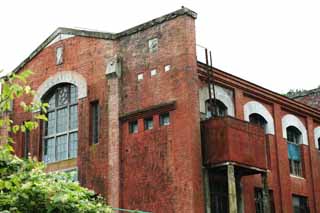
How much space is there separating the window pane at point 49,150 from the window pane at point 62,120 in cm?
68

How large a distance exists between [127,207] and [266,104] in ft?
29.1

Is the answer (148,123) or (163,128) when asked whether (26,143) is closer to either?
(148,123)

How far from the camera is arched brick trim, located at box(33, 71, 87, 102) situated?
87.4 ft

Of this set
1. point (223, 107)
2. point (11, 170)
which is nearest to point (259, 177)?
point (223, 107)

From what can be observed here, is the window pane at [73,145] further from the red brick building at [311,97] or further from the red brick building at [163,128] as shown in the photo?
the red brick building at [311,97]

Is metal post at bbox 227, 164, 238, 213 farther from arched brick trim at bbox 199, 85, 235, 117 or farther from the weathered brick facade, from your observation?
the weathered brick facade

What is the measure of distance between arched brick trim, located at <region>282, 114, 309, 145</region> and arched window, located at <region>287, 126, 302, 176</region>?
192mm

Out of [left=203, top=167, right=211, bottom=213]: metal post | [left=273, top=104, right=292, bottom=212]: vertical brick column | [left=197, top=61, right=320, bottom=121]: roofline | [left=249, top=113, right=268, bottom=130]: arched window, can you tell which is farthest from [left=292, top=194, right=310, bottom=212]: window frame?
[left=203, top=167, right=211, bottom=213]: metal post

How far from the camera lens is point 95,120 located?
25938 millimetres

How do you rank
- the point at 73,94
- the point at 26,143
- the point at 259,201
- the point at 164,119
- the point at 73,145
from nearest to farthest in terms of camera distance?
the point at 164,119, the point at 259,201, the point at 73,145, the point at 73,94, the point at 26,143

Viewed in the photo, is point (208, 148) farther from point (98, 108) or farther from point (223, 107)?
point (98, 108)

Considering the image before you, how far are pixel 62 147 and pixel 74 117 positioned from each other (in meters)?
1.49

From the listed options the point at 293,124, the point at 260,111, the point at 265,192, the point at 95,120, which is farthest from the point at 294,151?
the point at 95,120

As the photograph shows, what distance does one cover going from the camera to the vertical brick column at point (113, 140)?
→ 2386 centimetres
